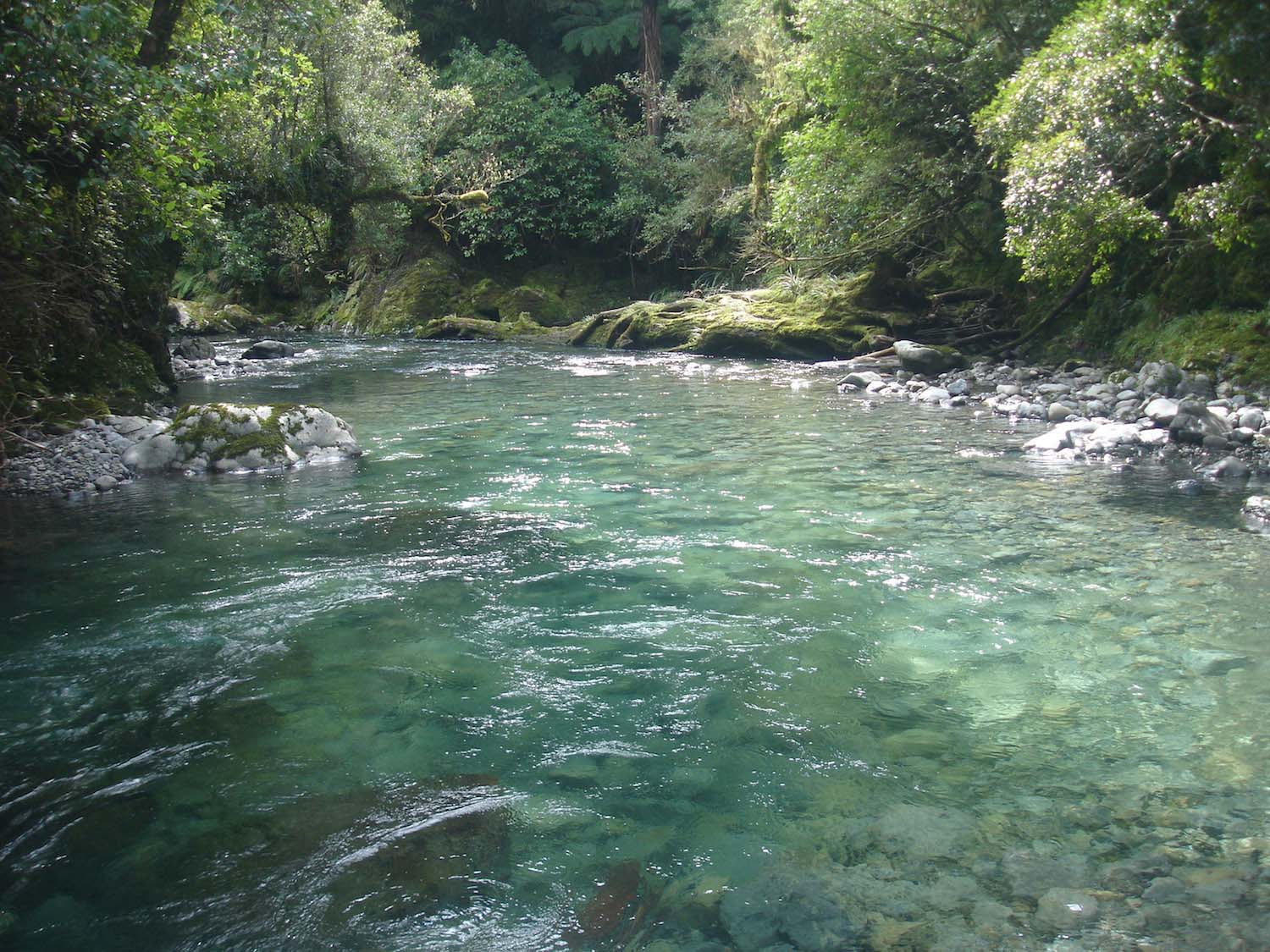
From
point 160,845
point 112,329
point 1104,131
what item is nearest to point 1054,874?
point 160,845

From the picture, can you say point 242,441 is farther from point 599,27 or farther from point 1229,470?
point 599,27

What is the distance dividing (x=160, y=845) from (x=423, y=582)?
247 centimetres

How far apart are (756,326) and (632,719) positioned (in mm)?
15493

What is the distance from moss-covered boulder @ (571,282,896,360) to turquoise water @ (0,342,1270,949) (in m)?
10.4

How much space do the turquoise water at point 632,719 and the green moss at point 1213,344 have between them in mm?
4384

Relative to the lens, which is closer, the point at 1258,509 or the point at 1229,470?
the point at 1258,509

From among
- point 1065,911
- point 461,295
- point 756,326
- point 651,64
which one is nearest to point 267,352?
point 461,295

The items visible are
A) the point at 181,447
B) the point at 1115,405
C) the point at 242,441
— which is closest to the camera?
the point at 181,447

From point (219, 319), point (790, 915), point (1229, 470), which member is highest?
point (219, 319)

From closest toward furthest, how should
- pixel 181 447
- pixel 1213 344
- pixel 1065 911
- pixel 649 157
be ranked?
1. pixel 1065 911
2. pixel 181 447
3. pixel 1213 344
4. pixel 649 157

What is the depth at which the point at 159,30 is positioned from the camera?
8.80m

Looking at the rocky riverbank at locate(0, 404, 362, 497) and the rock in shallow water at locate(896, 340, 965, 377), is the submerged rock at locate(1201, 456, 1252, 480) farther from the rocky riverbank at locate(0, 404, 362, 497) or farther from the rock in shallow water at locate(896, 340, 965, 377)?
the rocky riverbank at locate(0, 404, 362, 497)

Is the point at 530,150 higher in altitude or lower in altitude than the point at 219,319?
higher

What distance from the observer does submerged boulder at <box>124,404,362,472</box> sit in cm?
838
